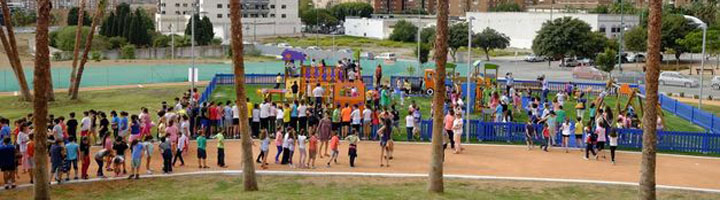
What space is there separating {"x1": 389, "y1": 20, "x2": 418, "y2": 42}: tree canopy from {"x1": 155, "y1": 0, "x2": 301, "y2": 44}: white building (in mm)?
25446

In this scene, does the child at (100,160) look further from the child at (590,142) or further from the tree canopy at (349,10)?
the tree canopy at (349,10)

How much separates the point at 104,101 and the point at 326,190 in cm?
2518

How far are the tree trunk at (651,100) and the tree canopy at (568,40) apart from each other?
6258 cm

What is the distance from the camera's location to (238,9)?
18.9 meters

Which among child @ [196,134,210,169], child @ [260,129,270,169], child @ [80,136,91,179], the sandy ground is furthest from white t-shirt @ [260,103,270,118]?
child @ [80,136,91,179]

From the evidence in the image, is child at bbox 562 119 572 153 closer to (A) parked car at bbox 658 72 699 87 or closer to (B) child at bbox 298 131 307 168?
Answer: (B) child at bbox 298 131 307 168

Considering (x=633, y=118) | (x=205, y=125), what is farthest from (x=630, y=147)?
(x=205, y=125)

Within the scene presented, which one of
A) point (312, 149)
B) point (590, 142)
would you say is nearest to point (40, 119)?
point (312, 149)

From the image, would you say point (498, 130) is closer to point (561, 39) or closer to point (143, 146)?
point (143, 146)

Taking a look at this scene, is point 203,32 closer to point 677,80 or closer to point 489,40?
point 489,40

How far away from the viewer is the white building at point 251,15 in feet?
449

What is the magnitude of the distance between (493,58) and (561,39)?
18070 mm

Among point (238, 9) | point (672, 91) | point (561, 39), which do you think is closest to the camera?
point (238, 9)

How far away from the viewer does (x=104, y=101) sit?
4172cm
